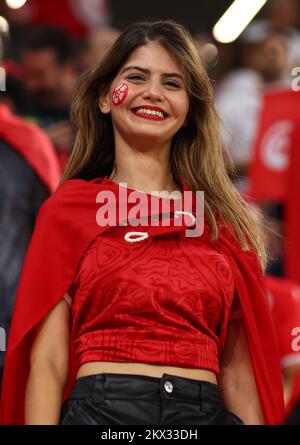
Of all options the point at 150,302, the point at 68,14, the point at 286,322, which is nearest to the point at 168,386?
the point at 150,302

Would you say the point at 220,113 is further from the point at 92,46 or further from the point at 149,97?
the point at 92,46

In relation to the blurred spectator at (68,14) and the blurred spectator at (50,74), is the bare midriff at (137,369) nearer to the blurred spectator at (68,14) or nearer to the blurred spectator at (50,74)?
the blurred spectator at (50,74)

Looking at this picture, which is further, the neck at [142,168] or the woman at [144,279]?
the neck at [142,168]

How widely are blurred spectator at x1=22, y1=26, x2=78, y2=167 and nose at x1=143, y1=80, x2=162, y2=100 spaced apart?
10.6ft

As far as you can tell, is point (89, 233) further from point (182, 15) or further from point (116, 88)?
point (182, 15)

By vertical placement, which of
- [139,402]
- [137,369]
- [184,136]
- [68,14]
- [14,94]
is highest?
[68,14]

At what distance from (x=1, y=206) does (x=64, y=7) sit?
482 cm

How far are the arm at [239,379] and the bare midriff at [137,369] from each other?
11.0 inches

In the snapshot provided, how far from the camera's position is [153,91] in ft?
14.0

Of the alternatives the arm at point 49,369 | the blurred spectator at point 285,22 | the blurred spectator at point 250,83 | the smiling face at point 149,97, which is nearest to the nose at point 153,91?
the smiling face at point 149,97

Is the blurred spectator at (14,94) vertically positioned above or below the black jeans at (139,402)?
above

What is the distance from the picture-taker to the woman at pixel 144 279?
390 centimetres

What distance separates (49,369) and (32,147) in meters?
1.87

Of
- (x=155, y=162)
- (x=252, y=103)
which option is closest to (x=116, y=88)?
(x=155, y=162)
